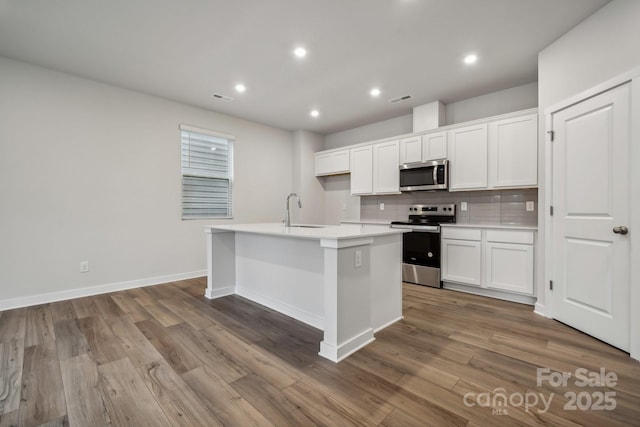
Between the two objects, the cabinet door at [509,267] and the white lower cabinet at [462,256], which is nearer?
the cabinet door at [509,267]

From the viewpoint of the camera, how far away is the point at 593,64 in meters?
2.44

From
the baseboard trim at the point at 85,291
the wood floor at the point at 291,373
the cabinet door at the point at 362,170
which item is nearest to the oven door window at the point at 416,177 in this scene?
the cabinet door at the point at 362,170

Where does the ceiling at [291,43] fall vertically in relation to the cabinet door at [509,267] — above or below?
above

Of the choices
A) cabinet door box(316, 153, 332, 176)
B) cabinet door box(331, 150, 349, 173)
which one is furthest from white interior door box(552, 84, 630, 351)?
cabinet door box(316, 153, 332, 176)

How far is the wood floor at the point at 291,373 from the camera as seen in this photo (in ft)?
4.90

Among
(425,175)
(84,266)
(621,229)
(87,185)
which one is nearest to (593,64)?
(621,229)

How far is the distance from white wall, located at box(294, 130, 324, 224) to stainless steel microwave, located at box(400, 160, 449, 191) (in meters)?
2.09

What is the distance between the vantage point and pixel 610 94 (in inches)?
89.7

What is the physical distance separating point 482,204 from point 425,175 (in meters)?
0.88

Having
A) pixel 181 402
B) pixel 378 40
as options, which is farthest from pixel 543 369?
pixel 378 40

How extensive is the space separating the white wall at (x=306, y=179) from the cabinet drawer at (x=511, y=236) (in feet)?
11.0

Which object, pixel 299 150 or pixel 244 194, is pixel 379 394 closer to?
pixel 244 194

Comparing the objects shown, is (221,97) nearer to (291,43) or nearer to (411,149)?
(291,43)

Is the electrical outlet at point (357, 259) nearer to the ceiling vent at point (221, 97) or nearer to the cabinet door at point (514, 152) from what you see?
the cabinet door at point (514, 152)
